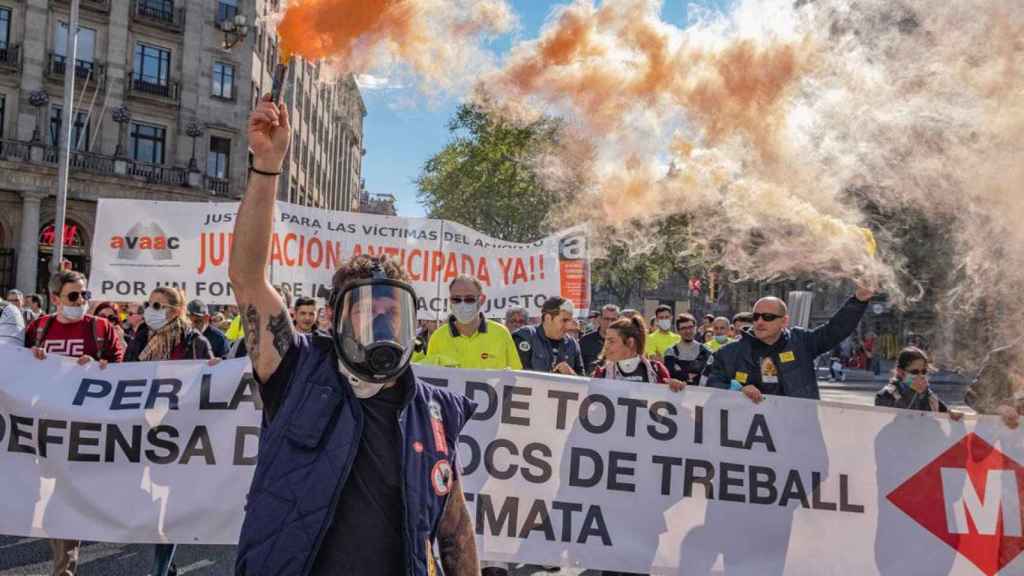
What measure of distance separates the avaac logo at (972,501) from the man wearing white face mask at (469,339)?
9.40ft

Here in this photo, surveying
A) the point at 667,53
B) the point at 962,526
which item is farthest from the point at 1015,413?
the point at 667,53

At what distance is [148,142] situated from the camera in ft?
125

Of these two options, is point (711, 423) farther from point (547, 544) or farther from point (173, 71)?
point (173, 71)

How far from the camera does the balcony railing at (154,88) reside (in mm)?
37281

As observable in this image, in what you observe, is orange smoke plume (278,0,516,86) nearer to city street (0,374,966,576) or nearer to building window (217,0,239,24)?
city street (0,374,966,576)

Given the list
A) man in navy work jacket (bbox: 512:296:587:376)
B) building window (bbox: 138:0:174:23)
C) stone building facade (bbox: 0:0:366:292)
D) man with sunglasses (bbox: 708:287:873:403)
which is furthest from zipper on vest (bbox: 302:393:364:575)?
Result: building window (bbox: 138:0:174:23)

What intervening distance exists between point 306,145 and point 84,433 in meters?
50.1

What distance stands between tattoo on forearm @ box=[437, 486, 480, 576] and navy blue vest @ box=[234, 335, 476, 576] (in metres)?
0.19

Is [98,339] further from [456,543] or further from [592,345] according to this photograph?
[592,345]

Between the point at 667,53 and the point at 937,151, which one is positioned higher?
the point at 667,53

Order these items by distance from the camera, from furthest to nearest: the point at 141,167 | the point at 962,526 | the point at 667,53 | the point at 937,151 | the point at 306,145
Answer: the point at 306,145 → the point at 141,167 → the point at 667,53 → the point at 937,151 → the point at 962,526

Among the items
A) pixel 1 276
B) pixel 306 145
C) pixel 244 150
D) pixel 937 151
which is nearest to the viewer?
pixel 937 151

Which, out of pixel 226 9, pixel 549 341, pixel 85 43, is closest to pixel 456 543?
pixel 549 341

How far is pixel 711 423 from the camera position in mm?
5727
